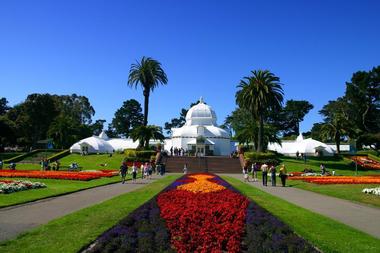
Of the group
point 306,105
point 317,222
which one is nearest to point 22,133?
point 306,105

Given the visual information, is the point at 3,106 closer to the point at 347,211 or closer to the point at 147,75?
the point at 147,75

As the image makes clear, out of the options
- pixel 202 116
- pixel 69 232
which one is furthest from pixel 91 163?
pixel 69 232

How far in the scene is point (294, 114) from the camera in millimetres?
122375

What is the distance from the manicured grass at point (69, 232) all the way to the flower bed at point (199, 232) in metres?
0.54

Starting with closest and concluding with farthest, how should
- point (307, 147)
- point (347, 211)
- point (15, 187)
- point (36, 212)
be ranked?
point (36, 212) < point (347, 211) < point (15, 187) < point (307, 147)

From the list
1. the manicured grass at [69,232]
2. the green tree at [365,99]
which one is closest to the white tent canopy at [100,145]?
the green tree at [365,99]

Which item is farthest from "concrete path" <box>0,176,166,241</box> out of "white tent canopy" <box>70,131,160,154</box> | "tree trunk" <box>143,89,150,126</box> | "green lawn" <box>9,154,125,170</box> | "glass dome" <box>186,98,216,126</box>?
"glass dome" <box>186,98,216,126</box>

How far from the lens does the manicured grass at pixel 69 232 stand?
28.5ft

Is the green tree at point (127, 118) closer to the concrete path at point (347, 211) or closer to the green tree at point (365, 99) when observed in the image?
the green tree at point (365, 99)

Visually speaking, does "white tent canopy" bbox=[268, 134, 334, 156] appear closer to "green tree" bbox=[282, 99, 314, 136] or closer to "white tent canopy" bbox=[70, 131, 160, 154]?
"white tent canopy" bbox=[70, 131, 160, 154]

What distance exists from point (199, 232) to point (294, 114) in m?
117

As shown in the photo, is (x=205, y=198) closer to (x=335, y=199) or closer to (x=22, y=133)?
(x=335, y=199)

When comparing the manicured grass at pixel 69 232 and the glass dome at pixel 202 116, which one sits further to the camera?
the glass dome at pixel 202 116

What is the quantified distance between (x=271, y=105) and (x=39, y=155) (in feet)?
118
